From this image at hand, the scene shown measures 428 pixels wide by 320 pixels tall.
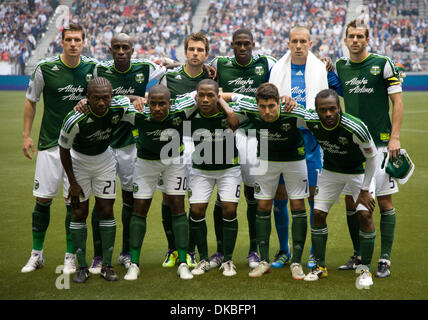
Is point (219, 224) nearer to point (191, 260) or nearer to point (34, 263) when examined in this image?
point (191, 260)

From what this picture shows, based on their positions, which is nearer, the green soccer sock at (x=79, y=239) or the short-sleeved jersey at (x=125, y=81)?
the green soccer sock at (x=79, y=239)

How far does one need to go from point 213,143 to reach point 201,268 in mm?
1216

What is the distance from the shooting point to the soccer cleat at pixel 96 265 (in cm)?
525

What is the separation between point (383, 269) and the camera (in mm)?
5035

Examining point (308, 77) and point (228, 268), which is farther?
point (308, 77)

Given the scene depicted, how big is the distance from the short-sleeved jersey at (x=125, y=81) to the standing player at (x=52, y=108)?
28cm

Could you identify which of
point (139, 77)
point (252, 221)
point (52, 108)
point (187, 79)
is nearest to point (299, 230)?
point (252, 221)

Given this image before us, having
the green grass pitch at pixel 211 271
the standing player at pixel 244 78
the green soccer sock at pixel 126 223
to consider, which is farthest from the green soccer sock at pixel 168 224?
the standing player at pixel 244 78

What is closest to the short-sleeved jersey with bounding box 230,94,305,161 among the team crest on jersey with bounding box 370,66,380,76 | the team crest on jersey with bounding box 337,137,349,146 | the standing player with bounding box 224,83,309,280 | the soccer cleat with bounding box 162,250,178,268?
the standing player with bounding box 224,83,309,280

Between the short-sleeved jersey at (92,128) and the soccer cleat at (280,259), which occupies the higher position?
the short-sleeved jersey at (92,128)

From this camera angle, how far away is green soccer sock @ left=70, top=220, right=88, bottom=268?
16.4ft

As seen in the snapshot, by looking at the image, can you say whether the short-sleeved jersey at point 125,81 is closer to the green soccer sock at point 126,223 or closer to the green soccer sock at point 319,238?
the green soccer sock at point 126,223

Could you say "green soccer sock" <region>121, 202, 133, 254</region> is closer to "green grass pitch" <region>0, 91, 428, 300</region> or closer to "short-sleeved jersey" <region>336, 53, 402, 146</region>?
"green grass pitch" <region>0, 91, 428, 300</region>

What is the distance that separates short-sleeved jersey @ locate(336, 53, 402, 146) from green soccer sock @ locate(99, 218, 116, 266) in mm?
2605
